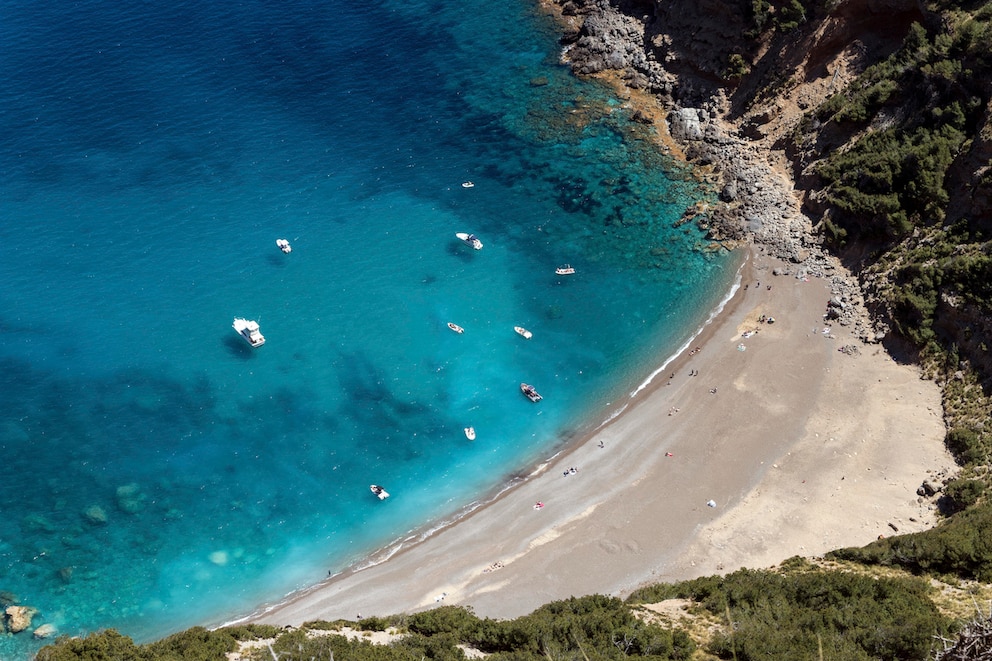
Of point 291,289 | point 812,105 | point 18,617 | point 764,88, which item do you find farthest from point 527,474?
point 764,88

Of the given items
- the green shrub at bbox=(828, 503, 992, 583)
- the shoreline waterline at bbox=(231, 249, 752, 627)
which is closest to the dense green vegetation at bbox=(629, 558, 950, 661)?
the green shrub at bbox=(828, 503, 992, 583)

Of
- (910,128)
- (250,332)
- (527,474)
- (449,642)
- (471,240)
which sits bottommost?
(250,332)

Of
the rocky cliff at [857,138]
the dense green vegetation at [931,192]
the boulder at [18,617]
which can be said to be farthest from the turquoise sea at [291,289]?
the dense green vegetation at [931,192]

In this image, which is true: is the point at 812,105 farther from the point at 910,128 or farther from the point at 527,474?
the point at 527,474

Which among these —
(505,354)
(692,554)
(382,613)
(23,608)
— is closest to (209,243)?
(505,354)

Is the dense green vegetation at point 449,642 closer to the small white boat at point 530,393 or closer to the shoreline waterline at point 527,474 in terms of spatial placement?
the shoreline waterline at point 527,474

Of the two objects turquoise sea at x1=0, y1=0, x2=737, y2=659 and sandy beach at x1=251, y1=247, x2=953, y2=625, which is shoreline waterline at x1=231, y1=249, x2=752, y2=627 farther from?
turquoise sea at x1=0, y1=0, x2=737, y2=659

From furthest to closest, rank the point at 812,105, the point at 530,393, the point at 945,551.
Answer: the point at 812,105 < the point at 530,393 < the point at 945,551
